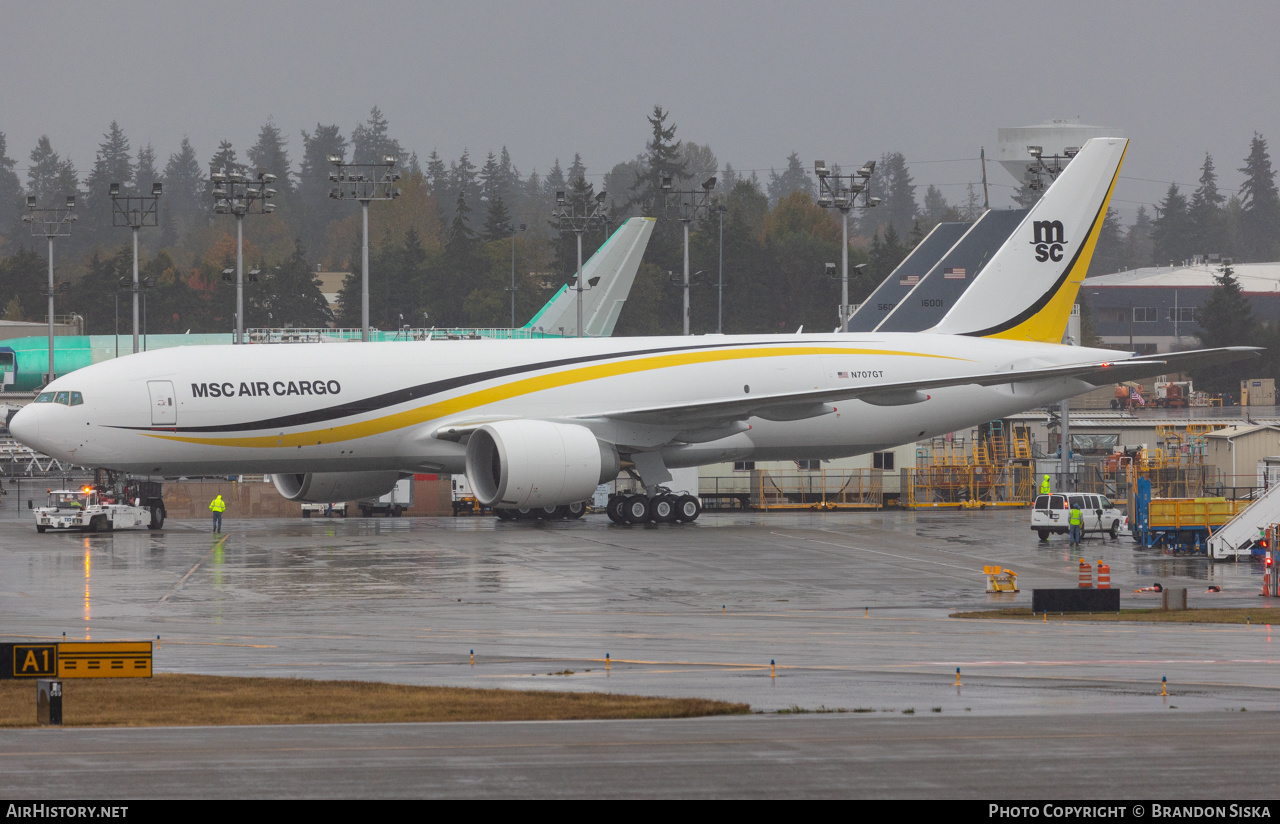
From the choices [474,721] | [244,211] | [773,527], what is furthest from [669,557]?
[244,211]

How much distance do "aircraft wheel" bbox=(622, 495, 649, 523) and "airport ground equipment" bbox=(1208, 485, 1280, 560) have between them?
14677 mm

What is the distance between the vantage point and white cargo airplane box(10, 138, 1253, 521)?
37.8m

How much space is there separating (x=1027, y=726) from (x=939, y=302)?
41.2 meters

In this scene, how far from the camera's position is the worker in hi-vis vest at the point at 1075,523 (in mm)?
37072

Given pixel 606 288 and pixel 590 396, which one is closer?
→ pixel 590 396

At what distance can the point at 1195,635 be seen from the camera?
21828mm

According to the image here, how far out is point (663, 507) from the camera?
4169 cm

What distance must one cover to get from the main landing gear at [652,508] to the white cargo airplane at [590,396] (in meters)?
0.06

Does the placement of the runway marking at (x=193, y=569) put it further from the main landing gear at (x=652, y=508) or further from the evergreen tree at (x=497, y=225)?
the evergreen tree at (x=497, y=225)

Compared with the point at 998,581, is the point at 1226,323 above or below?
above

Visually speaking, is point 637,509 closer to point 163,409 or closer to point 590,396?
point 590,396

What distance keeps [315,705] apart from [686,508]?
26.5 m

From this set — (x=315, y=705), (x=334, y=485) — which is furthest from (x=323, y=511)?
(x=315, y=705)

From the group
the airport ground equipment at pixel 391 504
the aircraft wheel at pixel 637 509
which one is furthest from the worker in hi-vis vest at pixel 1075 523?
the airport ground equipment at pixel 391 504
